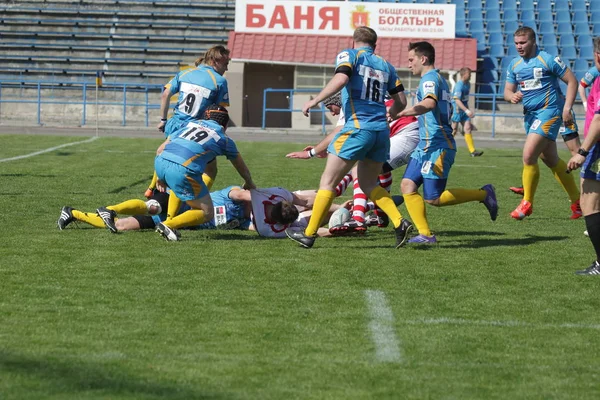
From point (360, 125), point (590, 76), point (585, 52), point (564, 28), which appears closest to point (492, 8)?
point (564, 28)

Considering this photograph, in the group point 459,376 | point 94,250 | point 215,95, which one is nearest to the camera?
point 459,376

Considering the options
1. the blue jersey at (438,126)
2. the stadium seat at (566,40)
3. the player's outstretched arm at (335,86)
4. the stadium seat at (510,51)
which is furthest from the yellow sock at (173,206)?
the stadium seat at (566,40)

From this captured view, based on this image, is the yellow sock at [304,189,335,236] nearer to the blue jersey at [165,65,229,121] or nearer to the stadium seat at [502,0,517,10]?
the blue jersey at [165,65,229,121]

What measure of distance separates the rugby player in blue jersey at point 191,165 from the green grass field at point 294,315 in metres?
0.24

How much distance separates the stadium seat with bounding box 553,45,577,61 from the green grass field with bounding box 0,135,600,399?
2966cm

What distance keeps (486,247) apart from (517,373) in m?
4.49

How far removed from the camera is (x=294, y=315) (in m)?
5.99

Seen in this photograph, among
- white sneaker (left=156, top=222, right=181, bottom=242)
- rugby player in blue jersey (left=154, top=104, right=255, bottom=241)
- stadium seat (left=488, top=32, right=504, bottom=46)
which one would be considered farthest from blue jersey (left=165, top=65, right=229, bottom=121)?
stadium seat (left=488, top=32, right=504, bottom=46)

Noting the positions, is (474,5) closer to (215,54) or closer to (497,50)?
(497,50)

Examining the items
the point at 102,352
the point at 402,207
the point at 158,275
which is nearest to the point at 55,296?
the point at 158,275

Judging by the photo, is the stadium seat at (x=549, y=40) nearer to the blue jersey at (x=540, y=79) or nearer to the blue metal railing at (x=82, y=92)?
the blue metal railing at (x=82, y=92)

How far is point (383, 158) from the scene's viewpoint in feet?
29.2

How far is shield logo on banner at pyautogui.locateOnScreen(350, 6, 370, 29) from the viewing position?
3738 cm

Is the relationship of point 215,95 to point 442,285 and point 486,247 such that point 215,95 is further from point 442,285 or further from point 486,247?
point 442,285
